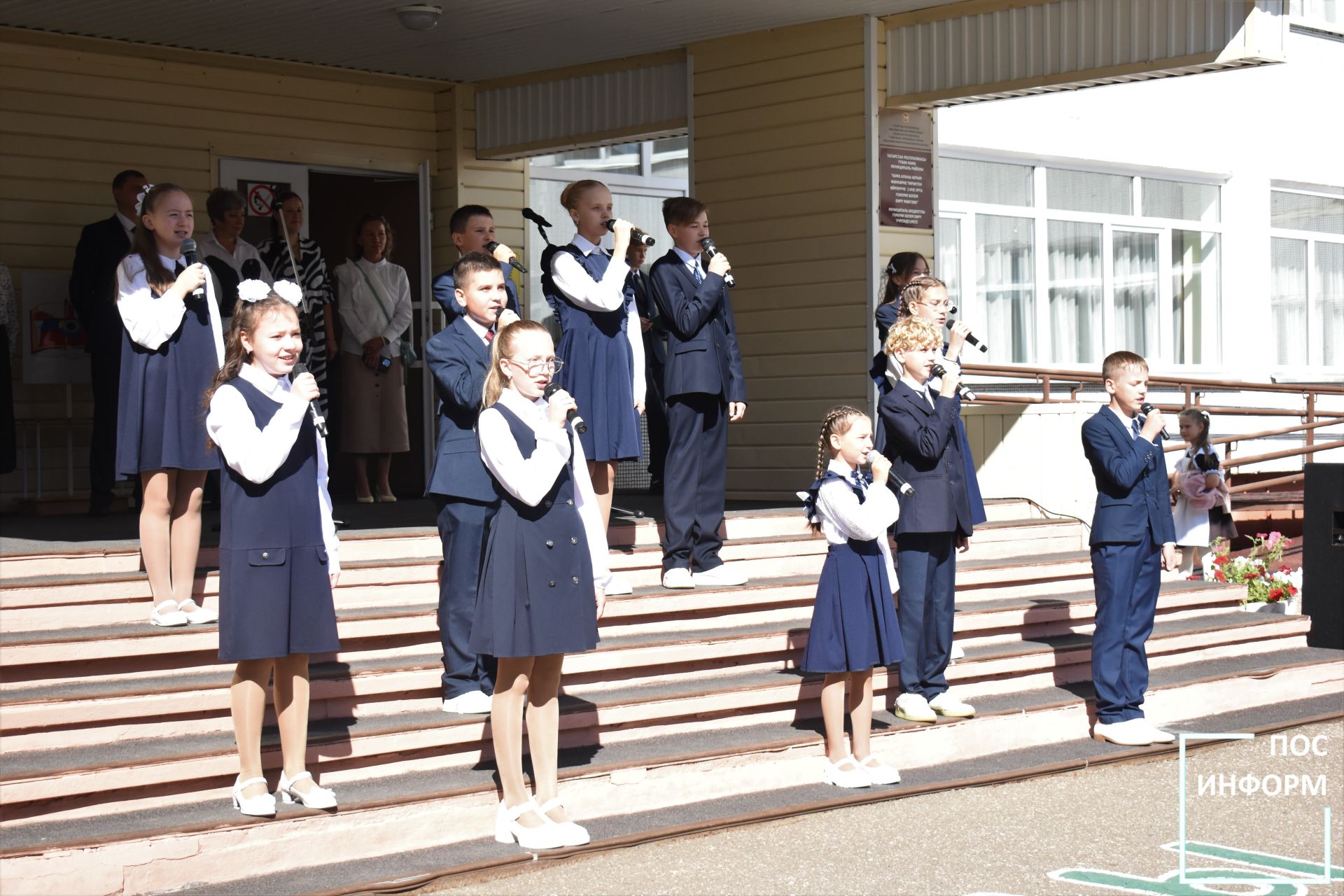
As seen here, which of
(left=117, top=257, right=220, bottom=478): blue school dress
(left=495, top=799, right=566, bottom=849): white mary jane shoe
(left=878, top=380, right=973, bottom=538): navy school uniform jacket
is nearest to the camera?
(left=495, top=799, right=566, bottom=849): white mary jane shoe

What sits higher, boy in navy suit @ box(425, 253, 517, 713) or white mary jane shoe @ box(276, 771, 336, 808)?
boy in navy suit @ box(425, 253, 517, 713)

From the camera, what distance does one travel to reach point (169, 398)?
6.46 m

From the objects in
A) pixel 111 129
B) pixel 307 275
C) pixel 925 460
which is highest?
pixel 111 129

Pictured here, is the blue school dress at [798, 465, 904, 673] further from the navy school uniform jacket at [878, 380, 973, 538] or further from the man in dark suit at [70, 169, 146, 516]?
the man in dark suit at [70, 169, 146, 516]

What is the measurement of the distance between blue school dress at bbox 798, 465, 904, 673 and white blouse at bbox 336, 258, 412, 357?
516 cm

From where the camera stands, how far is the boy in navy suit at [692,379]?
7742mm

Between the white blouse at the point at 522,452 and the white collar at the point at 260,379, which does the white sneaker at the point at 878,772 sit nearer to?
the white blouse at the point at 522,452

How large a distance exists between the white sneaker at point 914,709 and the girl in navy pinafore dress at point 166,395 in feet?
9.42

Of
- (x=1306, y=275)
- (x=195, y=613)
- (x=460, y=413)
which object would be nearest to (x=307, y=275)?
(x=195, y=613)

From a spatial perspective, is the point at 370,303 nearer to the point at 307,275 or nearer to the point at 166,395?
the point at 307,275

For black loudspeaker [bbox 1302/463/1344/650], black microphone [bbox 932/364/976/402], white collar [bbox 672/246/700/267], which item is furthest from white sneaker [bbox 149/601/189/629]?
black loudspeaker [bbox 1302/463/1344/650]

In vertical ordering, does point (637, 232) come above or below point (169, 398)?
above

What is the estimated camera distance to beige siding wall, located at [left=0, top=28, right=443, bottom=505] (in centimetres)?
1038

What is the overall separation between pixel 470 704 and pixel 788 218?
5402mm
